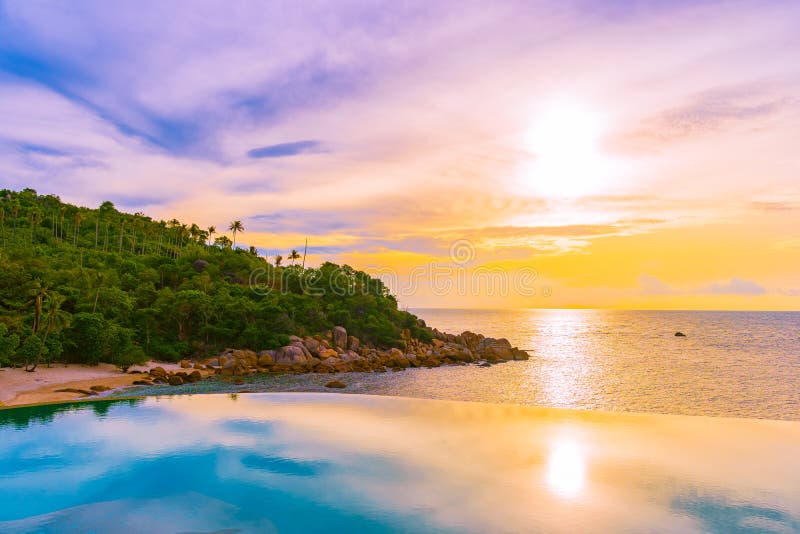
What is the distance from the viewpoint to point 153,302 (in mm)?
57625

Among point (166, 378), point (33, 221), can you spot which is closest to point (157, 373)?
point (166, 378)

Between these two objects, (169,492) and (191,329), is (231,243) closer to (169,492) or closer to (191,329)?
(191,329)

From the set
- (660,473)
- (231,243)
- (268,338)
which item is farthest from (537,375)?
(231,243)

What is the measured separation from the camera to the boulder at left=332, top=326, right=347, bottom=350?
62619 millimetres

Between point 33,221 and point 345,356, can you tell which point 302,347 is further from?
point 33,221

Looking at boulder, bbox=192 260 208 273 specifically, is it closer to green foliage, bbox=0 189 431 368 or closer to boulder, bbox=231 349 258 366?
green foliage, bbox=0 189 431 368

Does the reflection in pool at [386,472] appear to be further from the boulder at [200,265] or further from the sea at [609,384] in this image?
the boulder at [200,265]

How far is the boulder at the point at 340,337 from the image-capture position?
62.6m

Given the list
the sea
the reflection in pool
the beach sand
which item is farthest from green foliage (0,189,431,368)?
the reflection in pool

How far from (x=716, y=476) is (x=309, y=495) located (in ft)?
52.1

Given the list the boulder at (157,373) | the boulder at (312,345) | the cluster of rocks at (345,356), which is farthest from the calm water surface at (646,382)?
the boulder at (157,373)

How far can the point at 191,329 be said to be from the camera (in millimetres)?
57844

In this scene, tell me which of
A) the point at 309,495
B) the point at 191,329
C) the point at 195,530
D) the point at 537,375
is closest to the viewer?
the point at 195,530

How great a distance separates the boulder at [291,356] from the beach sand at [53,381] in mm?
13547
